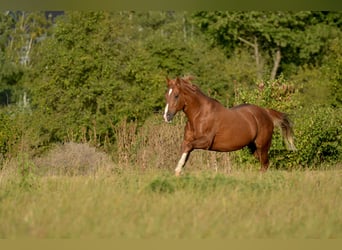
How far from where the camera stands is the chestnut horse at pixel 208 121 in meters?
11.4

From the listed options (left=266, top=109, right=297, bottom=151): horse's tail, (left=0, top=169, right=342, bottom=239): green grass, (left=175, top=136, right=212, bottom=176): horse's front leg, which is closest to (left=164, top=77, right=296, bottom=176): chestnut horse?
(left=175, top=136, right=212, bottom=176): horse's front leg

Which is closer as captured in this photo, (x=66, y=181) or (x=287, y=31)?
(x=66, y=181)

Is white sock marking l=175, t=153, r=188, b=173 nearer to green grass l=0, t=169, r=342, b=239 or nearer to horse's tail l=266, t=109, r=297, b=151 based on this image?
green grass l=0, t=169, r=342, b=239

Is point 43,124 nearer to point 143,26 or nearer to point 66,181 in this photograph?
point 66,181

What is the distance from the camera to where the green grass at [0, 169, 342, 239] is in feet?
21.9

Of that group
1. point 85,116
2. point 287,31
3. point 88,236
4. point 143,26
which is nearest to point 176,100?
point 88,236

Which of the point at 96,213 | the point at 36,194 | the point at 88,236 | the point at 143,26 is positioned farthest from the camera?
the point at 143,26

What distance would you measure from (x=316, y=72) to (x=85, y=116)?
1909 cm

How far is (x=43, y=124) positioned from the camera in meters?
26.1

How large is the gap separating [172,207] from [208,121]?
4.32 m

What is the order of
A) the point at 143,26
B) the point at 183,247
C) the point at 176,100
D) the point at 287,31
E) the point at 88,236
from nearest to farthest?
the point at 183,247 → the point at 88,236 → the point at 176,100 → the point at 287,31 → the point at 143,26

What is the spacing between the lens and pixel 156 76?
30578 mm

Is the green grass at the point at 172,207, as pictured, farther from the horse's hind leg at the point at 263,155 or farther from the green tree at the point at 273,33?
the green tree at the point at 273,33

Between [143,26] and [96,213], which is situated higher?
[143,26]
